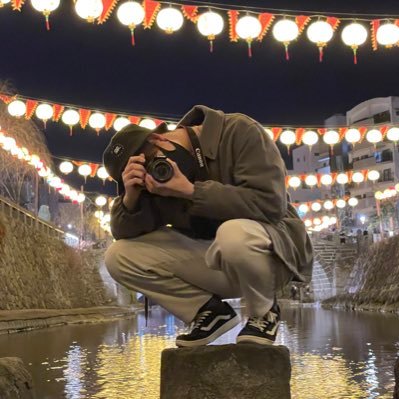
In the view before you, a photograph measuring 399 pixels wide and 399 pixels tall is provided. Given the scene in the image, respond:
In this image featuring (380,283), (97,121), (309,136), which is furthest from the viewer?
(380,283)

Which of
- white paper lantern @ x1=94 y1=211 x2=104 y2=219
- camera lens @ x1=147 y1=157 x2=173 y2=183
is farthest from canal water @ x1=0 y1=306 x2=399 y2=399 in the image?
white paper lantern @ x1=94 y1=211 x2=104 y2=219

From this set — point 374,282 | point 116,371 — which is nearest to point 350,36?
point 116,371

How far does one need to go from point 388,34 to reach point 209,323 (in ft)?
32.2

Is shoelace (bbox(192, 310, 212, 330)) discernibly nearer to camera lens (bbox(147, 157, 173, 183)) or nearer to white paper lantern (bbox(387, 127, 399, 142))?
camera lens (bbox(147, 157, 173, 183))

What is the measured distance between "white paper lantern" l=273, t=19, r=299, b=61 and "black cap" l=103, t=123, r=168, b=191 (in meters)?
8.83

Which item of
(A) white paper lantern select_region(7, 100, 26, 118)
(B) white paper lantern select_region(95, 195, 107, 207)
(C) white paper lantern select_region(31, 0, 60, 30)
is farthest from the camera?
(B) white paper lantern select_region(95, 195, 107, 207)

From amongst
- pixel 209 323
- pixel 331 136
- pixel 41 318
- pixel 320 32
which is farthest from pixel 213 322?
pixel 331 136

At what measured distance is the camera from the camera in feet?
8.52

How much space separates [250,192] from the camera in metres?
2.57

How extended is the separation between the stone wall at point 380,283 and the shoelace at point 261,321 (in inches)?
625

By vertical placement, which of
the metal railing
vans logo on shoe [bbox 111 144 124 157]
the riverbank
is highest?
the metal railing

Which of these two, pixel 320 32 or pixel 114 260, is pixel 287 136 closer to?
pixel 320 32

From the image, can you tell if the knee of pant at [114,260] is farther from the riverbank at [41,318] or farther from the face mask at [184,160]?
the riverbank at [41,318]

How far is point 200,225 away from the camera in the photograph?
2.83 m
